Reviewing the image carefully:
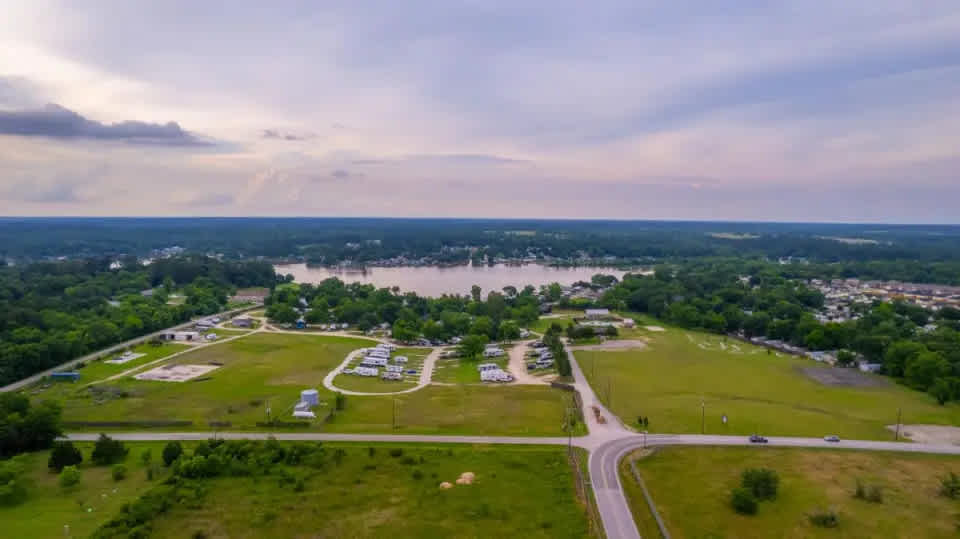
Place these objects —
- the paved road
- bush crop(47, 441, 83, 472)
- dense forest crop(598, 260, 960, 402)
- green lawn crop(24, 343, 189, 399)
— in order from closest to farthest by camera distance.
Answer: bush crop(47, 441, 83, 472)
green lawn crop(24, 343, 189, 399)
the paved road
dense forest crop(598, 260, 960, 402)

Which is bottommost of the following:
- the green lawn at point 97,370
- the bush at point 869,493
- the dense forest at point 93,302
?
the green lawn at point 97,370

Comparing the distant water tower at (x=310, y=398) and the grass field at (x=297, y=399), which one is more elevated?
the distant water tower at (x=310, y=398)

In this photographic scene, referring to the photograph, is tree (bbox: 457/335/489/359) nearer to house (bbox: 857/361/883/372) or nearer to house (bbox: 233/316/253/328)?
house (bbox: 233/316/253/328)

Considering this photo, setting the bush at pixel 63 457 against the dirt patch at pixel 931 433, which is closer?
the bush at pixel 63 457

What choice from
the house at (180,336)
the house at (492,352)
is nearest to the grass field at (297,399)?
the house at (492,352)

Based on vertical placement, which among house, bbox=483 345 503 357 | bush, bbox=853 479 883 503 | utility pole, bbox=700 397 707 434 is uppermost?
bush, bbox=853 479 883 503

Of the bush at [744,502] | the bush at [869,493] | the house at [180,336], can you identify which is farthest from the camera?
the house at [180,336]

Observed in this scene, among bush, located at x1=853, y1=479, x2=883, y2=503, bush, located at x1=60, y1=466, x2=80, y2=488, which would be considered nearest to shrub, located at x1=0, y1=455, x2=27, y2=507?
bush, located at x1=60, y1=466, x2=80, y2=488

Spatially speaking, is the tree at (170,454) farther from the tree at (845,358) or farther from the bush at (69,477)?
the tree at (845,358)
